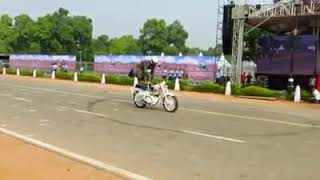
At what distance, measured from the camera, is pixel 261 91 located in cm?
3256

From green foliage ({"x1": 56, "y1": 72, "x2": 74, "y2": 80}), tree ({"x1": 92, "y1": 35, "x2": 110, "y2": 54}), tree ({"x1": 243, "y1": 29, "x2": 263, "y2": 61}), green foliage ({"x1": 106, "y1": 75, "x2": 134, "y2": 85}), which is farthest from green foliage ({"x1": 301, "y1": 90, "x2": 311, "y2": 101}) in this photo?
tree ({"x1": 92, "y1": 35, "x2": 110, "y2": 54})

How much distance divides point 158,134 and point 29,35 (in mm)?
90305

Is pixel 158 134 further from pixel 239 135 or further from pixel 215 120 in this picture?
pixel 215 120

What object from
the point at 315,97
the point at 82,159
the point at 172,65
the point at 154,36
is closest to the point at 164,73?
the point at 172,65

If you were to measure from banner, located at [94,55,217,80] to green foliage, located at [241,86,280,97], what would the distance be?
7078 millimetres

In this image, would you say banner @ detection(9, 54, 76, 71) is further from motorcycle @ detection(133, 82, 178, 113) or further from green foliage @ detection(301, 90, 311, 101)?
motorcycle @ detection(133, 82, 178, 113)

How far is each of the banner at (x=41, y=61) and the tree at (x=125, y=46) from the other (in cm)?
3502

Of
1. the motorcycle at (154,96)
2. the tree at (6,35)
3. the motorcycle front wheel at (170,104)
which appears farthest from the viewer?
the tree at (6,35)

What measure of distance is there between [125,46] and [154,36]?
9106mm

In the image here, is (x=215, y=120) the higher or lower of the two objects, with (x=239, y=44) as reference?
lower

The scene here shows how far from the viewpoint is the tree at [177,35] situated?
10094cm

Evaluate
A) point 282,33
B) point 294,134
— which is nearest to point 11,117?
point 294,134

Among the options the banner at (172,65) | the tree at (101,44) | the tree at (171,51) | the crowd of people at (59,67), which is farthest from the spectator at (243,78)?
the tree at (101,44)

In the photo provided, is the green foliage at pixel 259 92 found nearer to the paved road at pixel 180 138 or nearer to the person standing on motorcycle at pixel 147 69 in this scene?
the person standing on motorcycle at pixel 147 69
